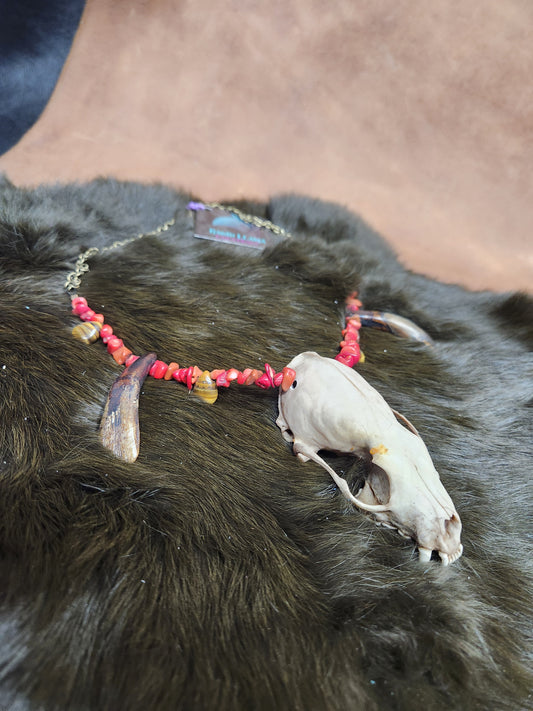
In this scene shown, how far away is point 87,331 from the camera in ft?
2.63

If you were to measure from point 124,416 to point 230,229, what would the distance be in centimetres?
58

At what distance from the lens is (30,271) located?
890 mm

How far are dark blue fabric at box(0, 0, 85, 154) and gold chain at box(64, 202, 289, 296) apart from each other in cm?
61

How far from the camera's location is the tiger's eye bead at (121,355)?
2.64 ft

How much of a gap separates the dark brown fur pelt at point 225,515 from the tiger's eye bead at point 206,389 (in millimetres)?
15

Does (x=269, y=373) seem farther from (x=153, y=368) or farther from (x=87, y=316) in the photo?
(x=87, y=316)

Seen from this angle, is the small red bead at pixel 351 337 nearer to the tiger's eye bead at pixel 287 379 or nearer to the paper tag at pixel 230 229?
the tiger's eye bead at pixel 287 379

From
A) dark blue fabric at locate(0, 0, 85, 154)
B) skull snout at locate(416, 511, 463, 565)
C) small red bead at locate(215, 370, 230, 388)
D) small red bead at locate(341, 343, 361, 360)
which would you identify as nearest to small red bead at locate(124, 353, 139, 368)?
small red bead at locate(215, 370, 230, 388)

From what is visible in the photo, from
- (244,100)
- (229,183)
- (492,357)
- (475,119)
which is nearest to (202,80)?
(244,100)

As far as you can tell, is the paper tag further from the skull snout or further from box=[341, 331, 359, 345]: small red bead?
the skull snout

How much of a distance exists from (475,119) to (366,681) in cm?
136

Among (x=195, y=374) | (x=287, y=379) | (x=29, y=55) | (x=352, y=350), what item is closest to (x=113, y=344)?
(x=195, y=374)

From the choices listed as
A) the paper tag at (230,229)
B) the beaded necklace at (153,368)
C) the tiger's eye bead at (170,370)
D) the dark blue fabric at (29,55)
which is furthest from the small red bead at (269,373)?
the dark blue fabric at (29,55)

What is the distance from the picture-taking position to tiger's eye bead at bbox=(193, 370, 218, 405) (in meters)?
0.78
